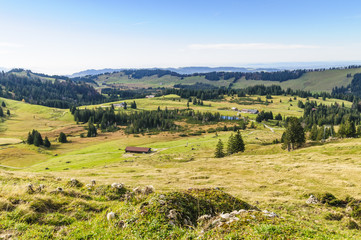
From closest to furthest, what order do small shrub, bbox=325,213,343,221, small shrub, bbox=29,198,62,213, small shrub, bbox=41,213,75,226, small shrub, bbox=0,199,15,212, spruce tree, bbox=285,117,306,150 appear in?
small shrub, bbox=41,213,75,226 → small shrub, bbox=0,199,15,212 → small shrub, bbox=29,198,62,213 → small shrub, bbox=325,213,343,221 → spruce tree, bbox=285,117,306,150

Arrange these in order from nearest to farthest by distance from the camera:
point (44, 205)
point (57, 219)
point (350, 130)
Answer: point (57, 219) < point (44, 205) < point (350, 130)

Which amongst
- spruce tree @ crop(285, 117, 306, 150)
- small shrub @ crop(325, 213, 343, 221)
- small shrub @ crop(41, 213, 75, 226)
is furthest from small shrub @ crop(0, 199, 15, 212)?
spruce tree @ crop(285, 117, 306, 150)

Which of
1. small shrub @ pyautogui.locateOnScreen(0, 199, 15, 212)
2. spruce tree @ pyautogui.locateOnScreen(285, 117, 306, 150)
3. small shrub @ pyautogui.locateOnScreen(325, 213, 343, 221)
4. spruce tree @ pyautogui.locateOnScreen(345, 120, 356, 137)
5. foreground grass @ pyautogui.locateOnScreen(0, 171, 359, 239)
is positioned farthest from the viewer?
spruce tree @ pyautogui.locateOnScreen(345, 120, 356, 137)

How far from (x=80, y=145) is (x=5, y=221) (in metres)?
158

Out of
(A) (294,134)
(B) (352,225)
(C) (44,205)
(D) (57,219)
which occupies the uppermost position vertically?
(C) (44,205)

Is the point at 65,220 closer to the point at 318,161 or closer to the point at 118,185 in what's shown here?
the point at 118,185

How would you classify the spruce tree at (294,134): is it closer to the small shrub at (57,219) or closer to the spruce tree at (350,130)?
the spruce tree at (350,130)

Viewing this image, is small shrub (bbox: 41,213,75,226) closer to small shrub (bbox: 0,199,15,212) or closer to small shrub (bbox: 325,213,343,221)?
small shrub (bbox: 0,199,15,212)

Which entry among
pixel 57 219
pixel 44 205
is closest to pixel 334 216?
pixel 57 219

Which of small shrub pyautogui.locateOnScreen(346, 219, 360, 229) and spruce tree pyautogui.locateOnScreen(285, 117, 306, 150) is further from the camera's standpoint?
spruce tree pyautogui.locateOnScreen(285, 117, 306, 150)

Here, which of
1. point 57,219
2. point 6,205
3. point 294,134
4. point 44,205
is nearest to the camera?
point 57,219

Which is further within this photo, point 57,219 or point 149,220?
point 57,219

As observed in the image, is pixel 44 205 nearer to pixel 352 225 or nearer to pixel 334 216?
pixel 352 225

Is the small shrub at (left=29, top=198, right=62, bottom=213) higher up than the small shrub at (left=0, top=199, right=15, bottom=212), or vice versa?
the small shrub at (left=0, top=199, right=15, bottom=212)
